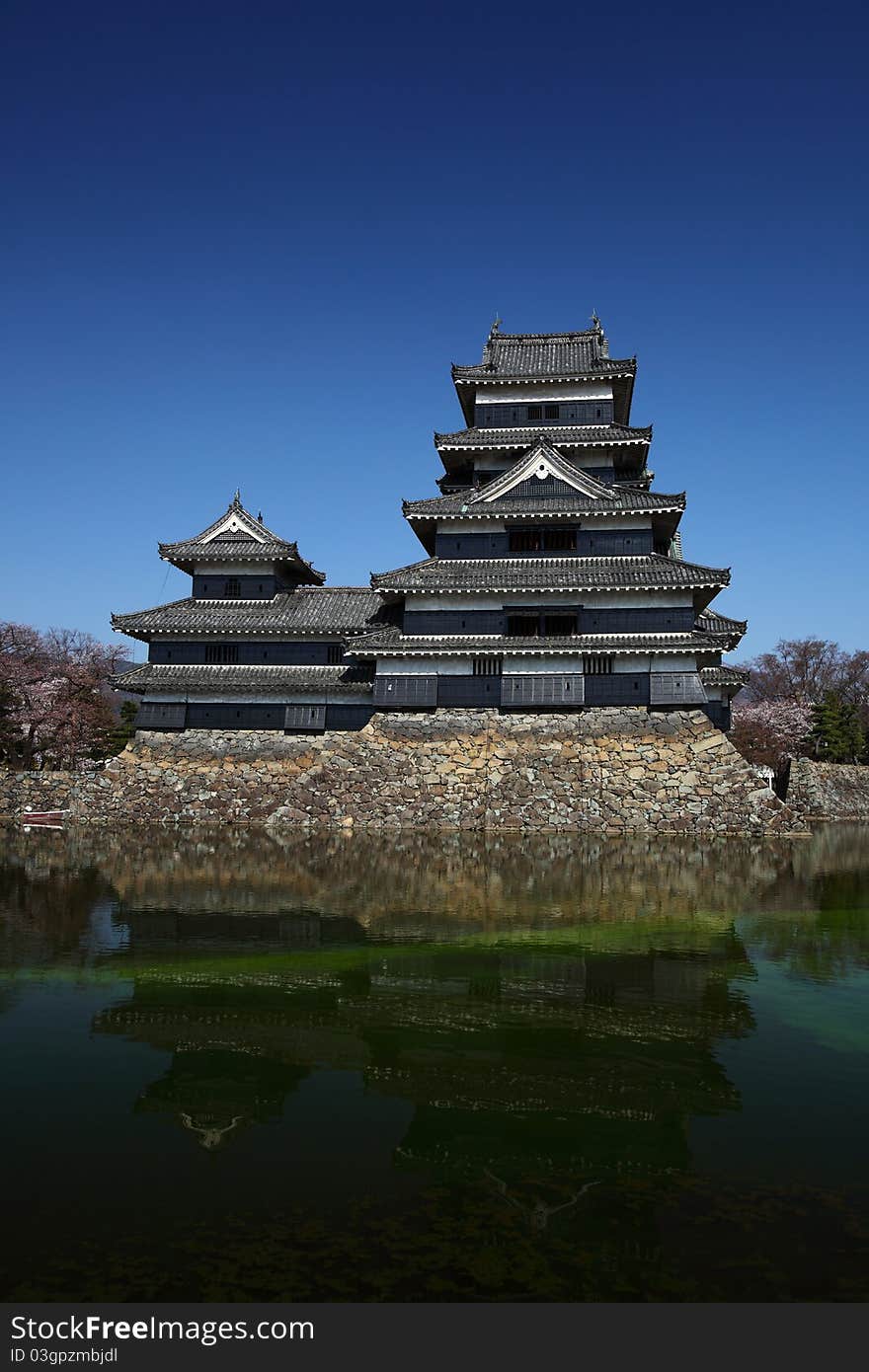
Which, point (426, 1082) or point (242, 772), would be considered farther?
point (242, 772)

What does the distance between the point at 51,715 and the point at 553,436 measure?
29673 millimetres

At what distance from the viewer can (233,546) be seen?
37.3 m

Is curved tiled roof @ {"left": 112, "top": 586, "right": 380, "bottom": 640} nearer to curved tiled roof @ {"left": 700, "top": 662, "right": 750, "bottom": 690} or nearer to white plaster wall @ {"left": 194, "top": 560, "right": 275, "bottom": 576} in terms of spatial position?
white plaster wall @ {"left": 194, "top": 560, "right": 275, "bottom": 576}

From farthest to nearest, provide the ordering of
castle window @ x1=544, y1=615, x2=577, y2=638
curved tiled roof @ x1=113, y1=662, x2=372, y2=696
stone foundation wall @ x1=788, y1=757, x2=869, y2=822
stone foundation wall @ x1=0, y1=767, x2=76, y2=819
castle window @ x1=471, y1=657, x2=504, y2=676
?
1. stone foundation wall @ x1=788, y1=757, x2=869, y2=822
2. curved tiled roof @ x1=113, y1=662, x2=372, y2=696
3. castle window @ x1=544, y1=615, x2=577, y2=638
4. castle window @ x1=471, y1=657, x2=504, y2=676
5. stone foundation wall @ x1=0, y1=767, x2=76, y2=819

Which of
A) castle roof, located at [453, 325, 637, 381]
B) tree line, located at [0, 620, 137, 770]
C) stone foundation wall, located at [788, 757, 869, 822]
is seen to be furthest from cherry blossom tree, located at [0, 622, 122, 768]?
stone foundation wall, located at [788, 757, 869, 822]

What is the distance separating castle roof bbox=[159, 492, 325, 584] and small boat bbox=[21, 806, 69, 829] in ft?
40.4

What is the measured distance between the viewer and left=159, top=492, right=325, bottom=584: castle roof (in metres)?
36.8

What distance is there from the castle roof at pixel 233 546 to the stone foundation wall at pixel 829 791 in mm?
27307

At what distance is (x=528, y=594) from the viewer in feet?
105

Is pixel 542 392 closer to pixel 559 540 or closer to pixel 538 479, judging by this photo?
pixel 538 479

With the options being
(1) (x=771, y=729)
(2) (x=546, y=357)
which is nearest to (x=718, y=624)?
(2) (x=546, y=357)
